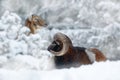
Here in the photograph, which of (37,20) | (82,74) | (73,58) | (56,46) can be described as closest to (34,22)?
(37,20)

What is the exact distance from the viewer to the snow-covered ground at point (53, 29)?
65.0 inches

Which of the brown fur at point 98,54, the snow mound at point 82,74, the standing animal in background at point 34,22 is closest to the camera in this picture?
the snow mound at point 82,74

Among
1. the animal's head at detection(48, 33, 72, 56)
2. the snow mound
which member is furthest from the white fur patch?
the snow mound

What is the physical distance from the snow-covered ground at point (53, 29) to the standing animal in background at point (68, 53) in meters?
0.03

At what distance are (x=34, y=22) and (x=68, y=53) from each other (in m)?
0.25

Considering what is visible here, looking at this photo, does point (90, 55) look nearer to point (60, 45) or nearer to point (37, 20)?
point (60, 45)

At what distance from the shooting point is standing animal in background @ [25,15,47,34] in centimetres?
174

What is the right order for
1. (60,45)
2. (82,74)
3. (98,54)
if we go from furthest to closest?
(60,45) < (98,54) < (82,74)

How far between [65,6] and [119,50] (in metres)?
0.36

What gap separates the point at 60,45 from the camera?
176 centimetres

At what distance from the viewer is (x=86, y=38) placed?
5.48 feet

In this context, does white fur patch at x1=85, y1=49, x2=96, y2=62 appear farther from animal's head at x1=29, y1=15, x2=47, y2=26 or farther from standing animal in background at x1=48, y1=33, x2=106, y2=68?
animal's head at x1=29, y1=15, x2=47, y2=26

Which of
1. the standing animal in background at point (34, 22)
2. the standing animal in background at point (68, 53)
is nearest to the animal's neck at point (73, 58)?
the standing animal in background at point (68, 53)

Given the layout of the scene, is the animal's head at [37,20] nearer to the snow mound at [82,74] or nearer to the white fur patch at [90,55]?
the white fur patch at [90,55]
